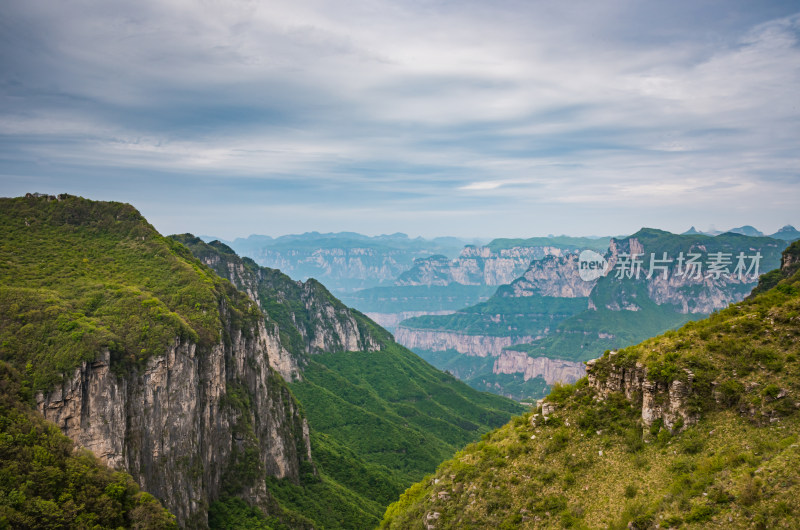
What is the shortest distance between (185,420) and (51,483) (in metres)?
22.1

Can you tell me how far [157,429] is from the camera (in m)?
64.6

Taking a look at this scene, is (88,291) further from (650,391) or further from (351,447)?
(351,447)

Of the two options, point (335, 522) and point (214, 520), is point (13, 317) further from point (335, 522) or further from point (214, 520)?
point (335, 522)

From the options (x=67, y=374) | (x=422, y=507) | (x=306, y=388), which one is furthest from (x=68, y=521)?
(x=306, y=388)

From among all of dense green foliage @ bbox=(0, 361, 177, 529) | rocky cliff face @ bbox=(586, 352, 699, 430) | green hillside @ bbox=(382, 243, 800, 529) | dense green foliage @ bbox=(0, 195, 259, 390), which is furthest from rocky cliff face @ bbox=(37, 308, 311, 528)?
rocky cliff face @ bbox=(586, 352, 699, 430)

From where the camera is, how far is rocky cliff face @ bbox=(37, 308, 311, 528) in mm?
57156

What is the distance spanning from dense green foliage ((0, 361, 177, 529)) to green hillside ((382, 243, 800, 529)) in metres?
28.8

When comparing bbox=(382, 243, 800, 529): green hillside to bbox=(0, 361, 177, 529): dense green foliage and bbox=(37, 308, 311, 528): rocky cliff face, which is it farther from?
bbox=(37, 308, 311, 528): rocky cliff face

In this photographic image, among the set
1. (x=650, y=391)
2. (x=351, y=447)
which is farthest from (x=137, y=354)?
(x=351, y=447)

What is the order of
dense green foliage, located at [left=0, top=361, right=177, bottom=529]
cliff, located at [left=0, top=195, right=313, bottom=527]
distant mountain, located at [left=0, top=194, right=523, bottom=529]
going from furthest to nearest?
cliff, located at [left=0, top=195, right=313, bottom=527], distant mountain, located at [left=0, top=194, right=523, bottom=529], dense green foliage, located at [left=0, top=361, right=177, bottom=529]

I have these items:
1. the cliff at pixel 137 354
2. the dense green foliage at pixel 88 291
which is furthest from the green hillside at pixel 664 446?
the dense green foliage at pixel 88 291

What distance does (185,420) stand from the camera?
68625 mm

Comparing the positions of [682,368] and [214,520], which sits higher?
[682,368]

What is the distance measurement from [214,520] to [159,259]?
44016 mm
